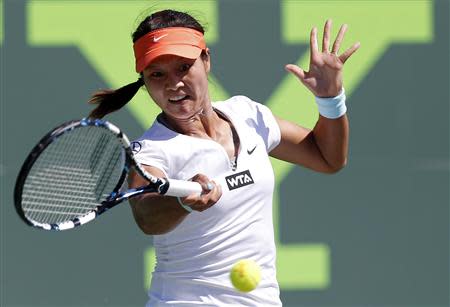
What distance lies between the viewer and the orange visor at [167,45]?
3.44m

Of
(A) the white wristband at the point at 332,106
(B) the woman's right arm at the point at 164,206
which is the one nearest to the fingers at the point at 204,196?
(B) the woman's right arm at the point at 164,206

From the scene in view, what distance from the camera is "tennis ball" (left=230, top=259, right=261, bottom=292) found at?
3316 mm

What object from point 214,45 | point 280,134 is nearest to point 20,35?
point 214,45

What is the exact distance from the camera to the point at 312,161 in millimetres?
3871

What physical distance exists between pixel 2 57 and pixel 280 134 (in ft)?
8.15

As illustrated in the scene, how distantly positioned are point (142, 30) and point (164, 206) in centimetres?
62

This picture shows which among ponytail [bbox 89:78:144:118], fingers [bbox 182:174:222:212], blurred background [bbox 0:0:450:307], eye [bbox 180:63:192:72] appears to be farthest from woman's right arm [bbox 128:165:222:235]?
blurred background [bbox 0:0:450:307]

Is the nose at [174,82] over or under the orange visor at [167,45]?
under

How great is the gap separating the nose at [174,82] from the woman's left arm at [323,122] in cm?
45

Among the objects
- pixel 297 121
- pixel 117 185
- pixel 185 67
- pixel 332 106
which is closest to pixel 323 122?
pixel 332 106

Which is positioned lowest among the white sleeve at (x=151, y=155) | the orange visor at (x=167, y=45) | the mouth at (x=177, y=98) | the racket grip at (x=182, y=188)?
the racket grip at (x=182, y=188)

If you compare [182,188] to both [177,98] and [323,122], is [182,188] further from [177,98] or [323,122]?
[323,122]

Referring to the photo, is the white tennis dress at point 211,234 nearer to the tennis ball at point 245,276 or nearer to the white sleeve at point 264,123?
the tennis ball at point 245,276

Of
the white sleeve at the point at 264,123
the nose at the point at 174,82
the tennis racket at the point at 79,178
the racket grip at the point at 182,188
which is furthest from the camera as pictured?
the white sleeve at the point at 264,123
